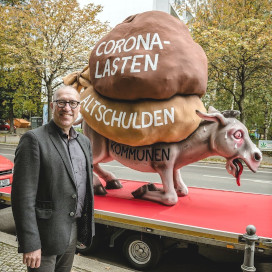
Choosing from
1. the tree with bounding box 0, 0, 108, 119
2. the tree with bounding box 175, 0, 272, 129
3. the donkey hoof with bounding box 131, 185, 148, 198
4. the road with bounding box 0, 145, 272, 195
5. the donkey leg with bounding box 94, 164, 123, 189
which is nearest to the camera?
the donkey hoof with bounding box 131, 185, 148, 198

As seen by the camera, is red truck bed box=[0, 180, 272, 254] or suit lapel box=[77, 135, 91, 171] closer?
suit lapel box=[77, 135, 91, 171]

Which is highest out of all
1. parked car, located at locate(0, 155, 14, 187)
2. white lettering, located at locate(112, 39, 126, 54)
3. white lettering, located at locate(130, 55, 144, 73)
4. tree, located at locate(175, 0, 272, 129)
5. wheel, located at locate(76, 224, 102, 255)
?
tree, located at locate(175, 0, 272, 129)

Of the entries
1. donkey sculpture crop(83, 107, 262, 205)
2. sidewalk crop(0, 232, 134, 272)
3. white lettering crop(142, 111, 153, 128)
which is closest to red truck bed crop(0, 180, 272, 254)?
donkey sculpture crop(83, 107, 262, 205)

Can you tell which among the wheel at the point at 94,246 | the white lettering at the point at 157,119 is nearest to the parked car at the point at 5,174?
the wheel at the point at 94,246

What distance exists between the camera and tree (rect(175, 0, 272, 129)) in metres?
12.8

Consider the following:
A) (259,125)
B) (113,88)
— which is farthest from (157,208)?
(259,125)

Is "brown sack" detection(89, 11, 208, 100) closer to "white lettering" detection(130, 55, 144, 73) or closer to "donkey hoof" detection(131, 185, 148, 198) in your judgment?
"white lettering" detection(130, 55, 144, 73)

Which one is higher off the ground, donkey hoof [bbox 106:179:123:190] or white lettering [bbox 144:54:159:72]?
white lettering [bbox 144:54:159:72]

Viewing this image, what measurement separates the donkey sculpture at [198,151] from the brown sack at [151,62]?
0.57 m

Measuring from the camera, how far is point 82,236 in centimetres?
237

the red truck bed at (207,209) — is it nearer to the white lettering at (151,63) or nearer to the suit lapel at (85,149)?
the suit lapel at (85,149)

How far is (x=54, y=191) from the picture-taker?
2.05 meters

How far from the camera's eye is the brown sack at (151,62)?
4.15 meters

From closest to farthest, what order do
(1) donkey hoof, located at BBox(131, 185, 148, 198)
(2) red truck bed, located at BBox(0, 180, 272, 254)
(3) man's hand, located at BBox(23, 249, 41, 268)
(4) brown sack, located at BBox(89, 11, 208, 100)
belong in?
(3) man's hand, located at BBox(23, 249, 41, 268)
(2) red truck bed, located at BBox(0, 180, 272, 254)
(4) brown sack, located at BBox(89, 11, 208, 100)
(1) donkey hoof, located at BBox(131, 185, 148, 198)
